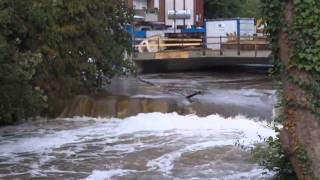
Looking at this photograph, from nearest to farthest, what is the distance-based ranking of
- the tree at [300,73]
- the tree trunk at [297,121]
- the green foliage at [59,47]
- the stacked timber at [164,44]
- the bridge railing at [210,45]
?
the tree at [300,73]
the tree trunk at [297,121]
the green foliage at [59,47]
the bridge railing at [210,45]
the stacked timber at [164,44]

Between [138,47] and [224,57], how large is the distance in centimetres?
595

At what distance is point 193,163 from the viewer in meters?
13.6

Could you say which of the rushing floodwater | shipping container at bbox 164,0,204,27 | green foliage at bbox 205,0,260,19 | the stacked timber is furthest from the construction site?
green foliage at bbox 205,0,260,19

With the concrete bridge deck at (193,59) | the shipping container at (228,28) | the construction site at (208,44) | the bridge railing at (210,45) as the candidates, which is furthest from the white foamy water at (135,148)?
the shipping container at (228,28)

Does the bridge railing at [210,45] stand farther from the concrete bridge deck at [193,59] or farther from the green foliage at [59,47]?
the green foliage at [59,47]

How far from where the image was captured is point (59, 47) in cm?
2030

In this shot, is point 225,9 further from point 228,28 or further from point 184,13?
point 228,28

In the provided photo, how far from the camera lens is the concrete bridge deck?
35562mm

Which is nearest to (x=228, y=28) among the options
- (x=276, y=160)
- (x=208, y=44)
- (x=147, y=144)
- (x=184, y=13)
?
(x=208, y=44)

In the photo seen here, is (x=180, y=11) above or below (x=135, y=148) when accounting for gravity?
above

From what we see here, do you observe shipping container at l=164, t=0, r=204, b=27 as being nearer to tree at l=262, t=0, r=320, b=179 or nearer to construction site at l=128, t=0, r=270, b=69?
construction site at l=128, t=0, r=270, b=69

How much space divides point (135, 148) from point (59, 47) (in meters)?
6.01

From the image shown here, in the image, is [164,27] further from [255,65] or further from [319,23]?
[319,23]

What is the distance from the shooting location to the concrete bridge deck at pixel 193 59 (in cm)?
3556
